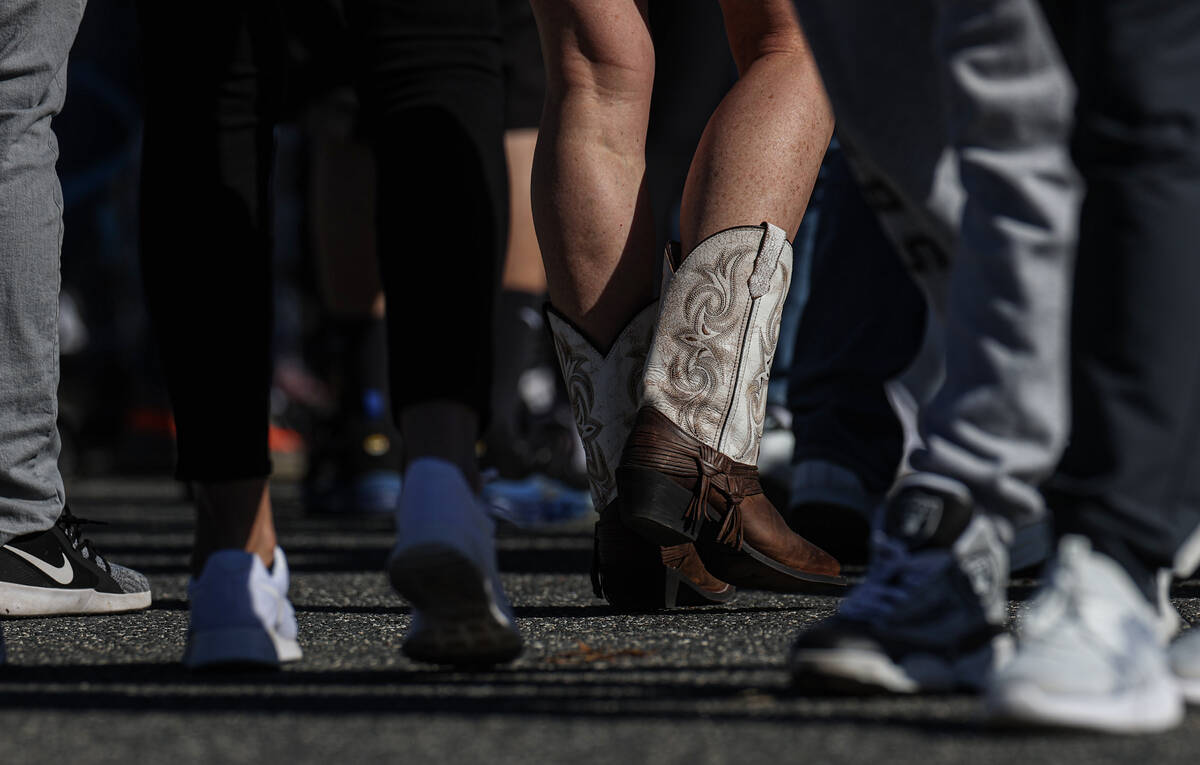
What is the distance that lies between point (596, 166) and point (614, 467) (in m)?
Answer: 0.39

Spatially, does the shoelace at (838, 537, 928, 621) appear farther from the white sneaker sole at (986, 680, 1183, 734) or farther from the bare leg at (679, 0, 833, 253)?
the bare leg at (679, 0, 833, 253)

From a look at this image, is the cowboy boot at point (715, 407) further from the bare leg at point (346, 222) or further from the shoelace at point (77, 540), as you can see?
the bare leg at point (346, 222)

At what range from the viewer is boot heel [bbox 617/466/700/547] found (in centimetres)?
190

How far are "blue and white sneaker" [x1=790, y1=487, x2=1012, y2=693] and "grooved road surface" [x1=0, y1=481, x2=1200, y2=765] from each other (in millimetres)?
26

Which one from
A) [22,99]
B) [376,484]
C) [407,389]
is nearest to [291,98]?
[376,484]

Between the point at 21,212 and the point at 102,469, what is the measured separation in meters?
5.12

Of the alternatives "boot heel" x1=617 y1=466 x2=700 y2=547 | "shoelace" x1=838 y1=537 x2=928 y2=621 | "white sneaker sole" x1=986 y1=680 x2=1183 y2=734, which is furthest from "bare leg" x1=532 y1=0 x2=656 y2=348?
"white sneaker sole" x1=986 y1=680 x2=1183 y2=734

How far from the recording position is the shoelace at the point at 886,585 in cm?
138

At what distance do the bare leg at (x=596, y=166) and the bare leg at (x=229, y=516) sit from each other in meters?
0.59

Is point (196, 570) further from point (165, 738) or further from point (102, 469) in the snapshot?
point (102, 469)

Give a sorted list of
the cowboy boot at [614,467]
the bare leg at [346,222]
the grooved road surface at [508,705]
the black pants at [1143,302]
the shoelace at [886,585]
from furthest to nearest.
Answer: the bare leg at [346,222]
the cowboy boot at [614,467]
the shoelace at [886,585]
the black pants at [1143,302]
the grooved road surface at [508,705]

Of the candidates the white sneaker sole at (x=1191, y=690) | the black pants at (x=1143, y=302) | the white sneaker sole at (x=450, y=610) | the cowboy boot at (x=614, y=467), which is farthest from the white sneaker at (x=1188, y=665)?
the cowboy boot at (x=614, y=467)

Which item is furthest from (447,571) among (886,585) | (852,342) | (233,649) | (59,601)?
(852,342)

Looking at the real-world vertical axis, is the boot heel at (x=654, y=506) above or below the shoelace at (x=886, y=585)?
below
